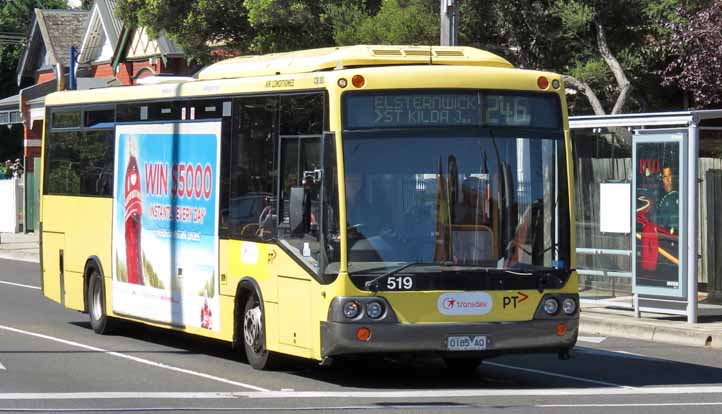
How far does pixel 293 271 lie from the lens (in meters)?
12.3

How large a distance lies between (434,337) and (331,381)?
152 centimetres

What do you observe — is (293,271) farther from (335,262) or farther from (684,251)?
(684,251)

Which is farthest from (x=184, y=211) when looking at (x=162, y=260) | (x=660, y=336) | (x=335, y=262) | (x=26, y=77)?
(x=26, y=77)

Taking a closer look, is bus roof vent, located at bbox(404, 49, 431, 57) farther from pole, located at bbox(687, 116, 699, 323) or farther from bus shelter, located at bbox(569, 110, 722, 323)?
pole, located at bbox(687, 116, 699, 323)

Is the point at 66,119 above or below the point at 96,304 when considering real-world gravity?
above

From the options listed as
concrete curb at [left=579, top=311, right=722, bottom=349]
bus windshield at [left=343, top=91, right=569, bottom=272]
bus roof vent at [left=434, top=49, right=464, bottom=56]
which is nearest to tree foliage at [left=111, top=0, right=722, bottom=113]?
concrete curb at [left=579, top=311, right=722, bottom=349]

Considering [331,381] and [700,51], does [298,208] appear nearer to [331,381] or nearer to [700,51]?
[331,381]

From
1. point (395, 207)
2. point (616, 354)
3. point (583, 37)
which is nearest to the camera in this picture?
point (395, 207)

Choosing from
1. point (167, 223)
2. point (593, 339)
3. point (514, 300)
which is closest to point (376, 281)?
point (514, 300)

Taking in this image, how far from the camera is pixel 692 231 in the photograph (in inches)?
690

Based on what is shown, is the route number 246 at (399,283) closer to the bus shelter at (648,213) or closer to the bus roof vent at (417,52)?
the bus roof vent at (417,52)

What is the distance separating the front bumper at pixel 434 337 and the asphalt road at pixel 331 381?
402 millimetres

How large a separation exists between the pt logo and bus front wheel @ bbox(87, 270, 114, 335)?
665 cm

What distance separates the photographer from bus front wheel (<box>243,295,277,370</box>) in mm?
13125
